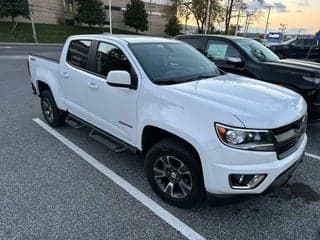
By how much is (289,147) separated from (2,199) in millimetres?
3142

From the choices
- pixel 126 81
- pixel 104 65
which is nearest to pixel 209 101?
pixel 126 81

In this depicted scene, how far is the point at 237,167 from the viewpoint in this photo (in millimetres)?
2615

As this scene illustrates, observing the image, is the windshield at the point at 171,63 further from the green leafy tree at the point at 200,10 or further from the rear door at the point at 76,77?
the green leafy tree at the point at 200,10

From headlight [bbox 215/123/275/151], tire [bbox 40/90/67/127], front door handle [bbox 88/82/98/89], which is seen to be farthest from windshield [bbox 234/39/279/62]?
headlight [bbox 215/123/275/151]

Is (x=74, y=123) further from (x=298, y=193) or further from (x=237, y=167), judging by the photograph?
(x=298, y=193)

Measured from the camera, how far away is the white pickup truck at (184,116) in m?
2.63

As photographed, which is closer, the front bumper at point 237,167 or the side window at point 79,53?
the front bumper at point 237,167

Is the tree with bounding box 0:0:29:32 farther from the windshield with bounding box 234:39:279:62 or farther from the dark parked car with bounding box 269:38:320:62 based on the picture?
the windshield with bounding box 234:39:279:62

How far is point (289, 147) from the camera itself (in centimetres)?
293

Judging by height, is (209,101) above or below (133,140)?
above

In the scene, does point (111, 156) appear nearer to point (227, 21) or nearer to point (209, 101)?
point (209, 101)

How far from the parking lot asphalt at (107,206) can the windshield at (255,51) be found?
281 cm

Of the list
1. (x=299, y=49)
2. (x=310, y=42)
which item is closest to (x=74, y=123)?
(x=299, y=49)

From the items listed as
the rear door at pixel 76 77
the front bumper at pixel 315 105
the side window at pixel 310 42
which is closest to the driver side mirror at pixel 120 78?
the rear door at pixel 76 77
